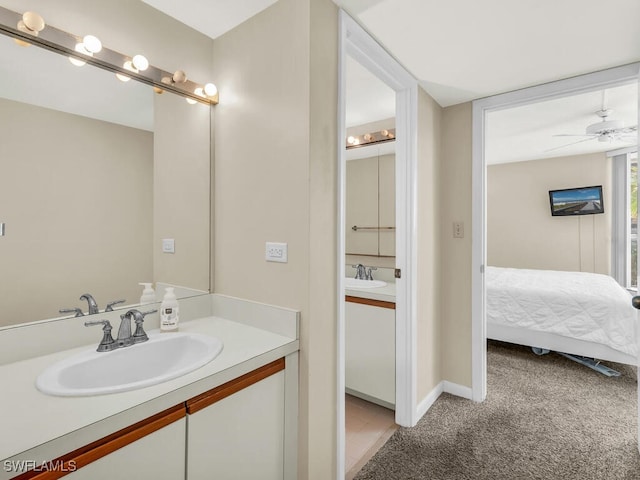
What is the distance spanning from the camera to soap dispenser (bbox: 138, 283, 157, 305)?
148cm

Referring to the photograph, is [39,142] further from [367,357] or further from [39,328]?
[367,357]

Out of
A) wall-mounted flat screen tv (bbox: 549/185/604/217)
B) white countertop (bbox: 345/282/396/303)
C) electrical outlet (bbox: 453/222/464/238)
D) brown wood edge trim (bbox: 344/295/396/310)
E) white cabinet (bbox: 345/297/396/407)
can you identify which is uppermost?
wall-mounted flat screen tv (bbox: 549/185/604/217)

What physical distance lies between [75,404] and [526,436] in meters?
2.37

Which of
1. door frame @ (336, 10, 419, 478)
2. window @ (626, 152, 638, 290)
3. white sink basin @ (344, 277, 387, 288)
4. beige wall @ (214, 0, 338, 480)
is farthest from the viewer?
window @ (626, 152, 638, 290)

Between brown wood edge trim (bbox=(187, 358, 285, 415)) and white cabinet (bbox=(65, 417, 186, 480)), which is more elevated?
brown wood edge trim (bbox=(187, 358, 285, 415))

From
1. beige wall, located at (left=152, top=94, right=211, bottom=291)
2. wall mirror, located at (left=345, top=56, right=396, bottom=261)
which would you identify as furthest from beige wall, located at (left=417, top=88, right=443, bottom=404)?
beige wall, located at (left=152, top=94, right=211, bottom=291)

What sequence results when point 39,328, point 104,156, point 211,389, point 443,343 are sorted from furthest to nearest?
point 443,343
point 104,156
point 39,328
point 211,389

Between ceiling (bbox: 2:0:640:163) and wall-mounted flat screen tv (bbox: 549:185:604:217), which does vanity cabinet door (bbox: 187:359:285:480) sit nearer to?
ceiling (bbox: 2:0:640:163)

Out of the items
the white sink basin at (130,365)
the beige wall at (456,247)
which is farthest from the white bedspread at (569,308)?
the white sink basin at (130,365)

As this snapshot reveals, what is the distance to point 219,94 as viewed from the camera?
5.61ft

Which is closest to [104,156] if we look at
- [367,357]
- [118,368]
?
[118,368]

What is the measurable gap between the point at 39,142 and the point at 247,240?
0.84 m

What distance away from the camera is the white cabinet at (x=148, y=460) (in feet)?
2.62

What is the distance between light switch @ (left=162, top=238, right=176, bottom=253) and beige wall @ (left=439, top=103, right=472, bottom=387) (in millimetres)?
1939
